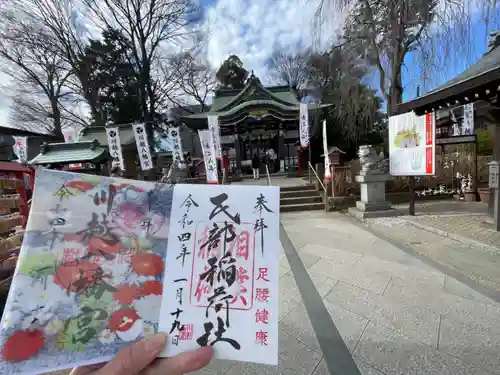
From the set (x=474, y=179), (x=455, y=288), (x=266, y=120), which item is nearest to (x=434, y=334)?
(x=455, y=288)

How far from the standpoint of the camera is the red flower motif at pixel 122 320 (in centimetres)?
89

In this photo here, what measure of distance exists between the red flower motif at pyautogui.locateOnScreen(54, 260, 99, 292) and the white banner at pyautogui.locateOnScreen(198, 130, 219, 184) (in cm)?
900

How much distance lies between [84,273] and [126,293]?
0.54 feet

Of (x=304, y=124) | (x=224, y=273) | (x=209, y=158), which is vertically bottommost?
(x=224, y=273)

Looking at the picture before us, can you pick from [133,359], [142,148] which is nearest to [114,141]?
[142,148]

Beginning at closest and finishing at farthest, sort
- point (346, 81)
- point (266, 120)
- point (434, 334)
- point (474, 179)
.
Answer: point (434, 334) → point (474, 179) → point (346, 81) → point (266, 120)

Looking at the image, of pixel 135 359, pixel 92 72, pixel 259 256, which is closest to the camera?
pixel 135 359

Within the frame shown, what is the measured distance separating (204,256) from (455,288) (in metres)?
3.41

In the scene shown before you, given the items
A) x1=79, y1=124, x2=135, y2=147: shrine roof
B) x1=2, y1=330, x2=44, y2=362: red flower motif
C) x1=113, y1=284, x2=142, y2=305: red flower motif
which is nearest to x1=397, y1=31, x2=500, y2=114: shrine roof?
x1=113, y1=284, x2=142, y2=305: red flower motif

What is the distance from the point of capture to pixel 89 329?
2.88 ft

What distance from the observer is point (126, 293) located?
0.93m

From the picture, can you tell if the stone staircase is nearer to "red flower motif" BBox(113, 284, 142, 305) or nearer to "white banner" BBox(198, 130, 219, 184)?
"white banner" BBox(198, 130, 219, 184)

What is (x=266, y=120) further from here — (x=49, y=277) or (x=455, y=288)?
(x=49, y=277)

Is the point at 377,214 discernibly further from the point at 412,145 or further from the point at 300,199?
the point at 300,199
